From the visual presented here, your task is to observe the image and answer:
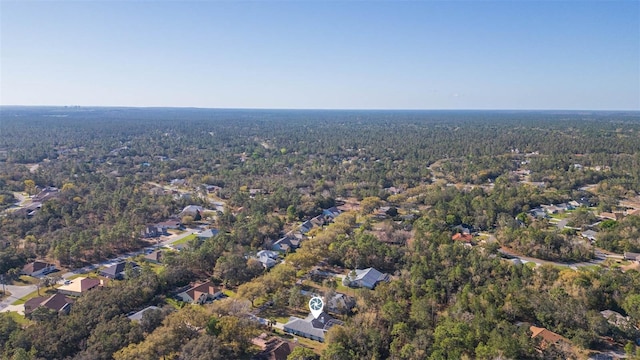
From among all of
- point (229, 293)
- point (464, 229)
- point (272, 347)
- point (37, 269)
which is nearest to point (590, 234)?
point (464, 229)

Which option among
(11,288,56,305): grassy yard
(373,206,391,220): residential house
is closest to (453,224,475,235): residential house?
(373,206,391,220): residential house

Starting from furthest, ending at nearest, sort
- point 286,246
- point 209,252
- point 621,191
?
point 621,191 < point 286,246 < point 209,252

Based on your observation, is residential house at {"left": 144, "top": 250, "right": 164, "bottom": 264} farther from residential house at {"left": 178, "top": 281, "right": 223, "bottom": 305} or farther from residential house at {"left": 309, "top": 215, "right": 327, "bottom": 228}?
residential house at {"left": 309, "top": 215, "right": 327, "bottom": 228}

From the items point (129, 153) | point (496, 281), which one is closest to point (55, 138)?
point (129, 153)

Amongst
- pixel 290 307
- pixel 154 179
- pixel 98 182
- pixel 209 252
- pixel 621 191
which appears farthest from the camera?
pixel 154 179

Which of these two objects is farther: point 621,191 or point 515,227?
point 621,191

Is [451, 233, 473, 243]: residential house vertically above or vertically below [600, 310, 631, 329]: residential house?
below

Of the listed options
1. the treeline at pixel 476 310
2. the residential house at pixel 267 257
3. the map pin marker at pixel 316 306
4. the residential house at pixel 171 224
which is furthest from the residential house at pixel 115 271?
the treeline at pixel 476 310

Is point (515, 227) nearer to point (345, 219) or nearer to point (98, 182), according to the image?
point (345, 219)
